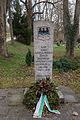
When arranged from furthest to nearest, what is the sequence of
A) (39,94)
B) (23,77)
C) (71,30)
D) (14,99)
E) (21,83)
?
(71,30) < (23,77) < (21,83) < (14,99) < (39,94)

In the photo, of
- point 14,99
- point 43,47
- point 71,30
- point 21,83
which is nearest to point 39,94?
point 14,99

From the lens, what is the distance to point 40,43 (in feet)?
20.8

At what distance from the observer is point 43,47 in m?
6.36

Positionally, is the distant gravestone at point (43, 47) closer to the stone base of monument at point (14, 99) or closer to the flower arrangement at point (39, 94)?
the flower arrangement at point (39, 94)

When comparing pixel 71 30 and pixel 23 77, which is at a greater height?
pixel 71 30

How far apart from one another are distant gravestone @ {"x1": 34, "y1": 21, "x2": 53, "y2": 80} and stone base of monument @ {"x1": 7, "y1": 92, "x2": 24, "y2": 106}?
0.79 meters

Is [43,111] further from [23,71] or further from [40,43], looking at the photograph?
[23,71]

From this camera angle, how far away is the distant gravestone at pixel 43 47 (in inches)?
246

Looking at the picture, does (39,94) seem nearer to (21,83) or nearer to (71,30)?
(21,83)

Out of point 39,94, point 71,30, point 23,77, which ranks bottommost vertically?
point 23,77

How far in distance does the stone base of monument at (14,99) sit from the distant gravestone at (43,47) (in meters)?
0.79

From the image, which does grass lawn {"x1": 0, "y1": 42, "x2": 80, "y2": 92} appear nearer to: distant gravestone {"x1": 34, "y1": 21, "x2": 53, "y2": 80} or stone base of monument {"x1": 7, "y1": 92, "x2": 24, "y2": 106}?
stone base of monument {"x1": 7, "y1": 92, "x2": 24, "y2": 106}

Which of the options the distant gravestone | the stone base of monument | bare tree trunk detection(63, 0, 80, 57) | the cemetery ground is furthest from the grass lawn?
bare tree trunk detection(63, 0, 80, 57)

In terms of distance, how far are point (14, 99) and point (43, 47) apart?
163 centimetres
